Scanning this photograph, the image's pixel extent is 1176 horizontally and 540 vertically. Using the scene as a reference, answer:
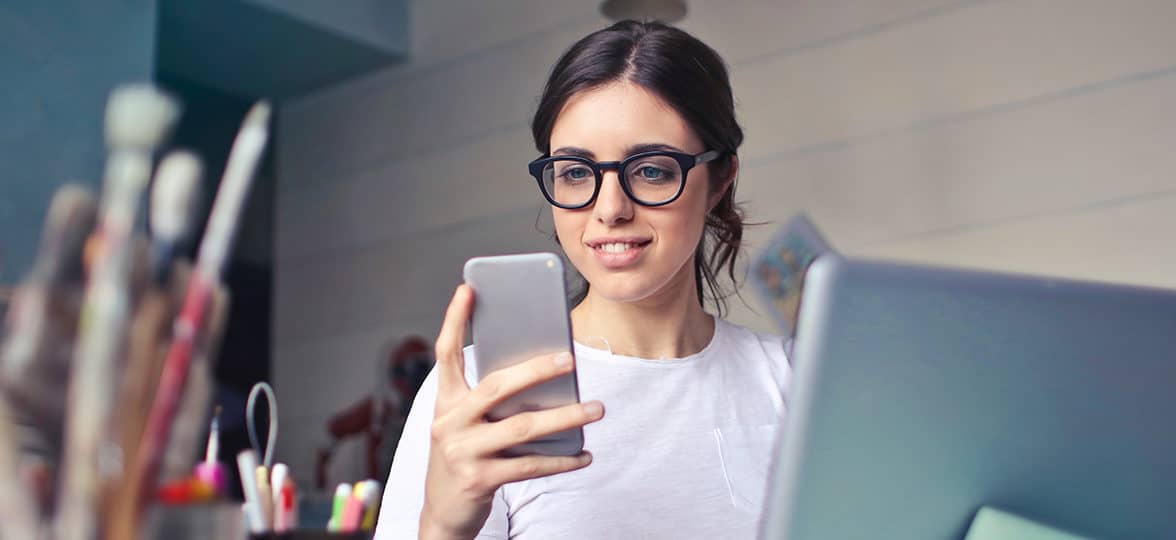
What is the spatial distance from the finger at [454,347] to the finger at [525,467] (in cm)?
7

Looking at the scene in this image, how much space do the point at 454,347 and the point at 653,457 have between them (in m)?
0.39

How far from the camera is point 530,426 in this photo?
0.79m

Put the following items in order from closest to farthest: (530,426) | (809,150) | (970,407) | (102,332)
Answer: (102,332) < (970,407) < (530,426) < (809,150)

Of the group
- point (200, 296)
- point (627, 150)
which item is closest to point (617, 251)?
point (627, 150)

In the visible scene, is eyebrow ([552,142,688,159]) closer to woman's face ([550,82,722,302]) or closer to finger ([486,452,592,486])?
woman's face ([550,82,722,302])

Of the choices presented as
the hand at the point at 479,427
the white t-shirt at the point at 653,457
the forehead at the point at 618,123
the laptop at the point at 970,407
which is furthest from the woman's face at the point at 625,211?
the laptop at the point at 970,407

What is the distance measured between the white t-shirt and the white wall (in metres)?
1.65

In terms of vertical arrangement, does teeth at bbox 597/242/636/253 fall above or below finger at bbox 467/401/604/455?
above

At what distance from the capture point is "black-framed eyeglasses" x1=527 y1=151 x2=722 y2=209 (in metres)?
1.15

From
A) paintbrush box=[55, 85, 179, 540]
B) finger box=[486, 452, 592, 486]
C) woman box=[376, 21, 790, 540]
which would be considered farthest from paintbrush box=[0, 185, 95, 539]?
woman box=[376, 21, 790, 540]

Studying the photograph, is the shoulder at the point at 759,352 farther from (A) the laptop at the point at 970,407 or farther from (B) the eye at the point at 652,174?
(A) the laptop at the point at 970,407

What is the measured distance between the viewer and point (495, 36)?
3.72 metres

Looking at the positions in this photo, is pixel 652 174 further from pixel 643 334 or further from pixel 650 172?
pixel 643 334

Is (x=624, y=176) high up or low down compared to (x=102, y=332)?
up
